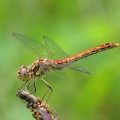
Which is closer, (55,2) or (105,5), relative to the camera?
(105,5)

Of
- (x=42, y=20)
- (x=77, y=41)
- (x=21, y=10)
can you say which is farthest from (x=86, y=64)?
(x=21, y=10)

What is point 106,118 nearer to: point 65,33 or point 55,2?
point 65,33

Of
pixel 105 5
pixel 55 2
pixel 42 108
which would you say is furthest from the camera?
pixel 55 2

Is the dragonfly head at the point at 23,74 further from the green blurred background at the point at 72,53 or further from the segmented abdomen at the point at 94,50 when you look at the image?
the segmented abdomen at the point at 94,50

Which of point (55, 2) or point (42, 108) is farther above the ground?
point (55, 2)

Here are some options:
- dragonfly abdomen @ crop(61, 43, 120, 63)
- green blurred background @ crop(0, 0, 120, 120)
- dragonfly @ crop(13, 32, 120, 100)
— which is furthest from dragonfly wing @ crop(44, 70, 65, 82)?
dragonfly abdomen @ crop(61, 43, 120, 63)

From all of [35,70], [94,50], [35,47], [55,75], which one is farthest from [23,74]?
[94,50]

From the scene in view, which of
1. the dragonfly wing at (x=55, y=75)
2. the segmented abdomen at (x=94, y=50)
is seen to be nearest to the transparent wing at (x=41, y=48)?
the dragonfly wing at (x=55, y=75)

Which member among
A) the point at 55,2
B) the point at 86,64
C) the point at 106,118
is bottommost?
the point at 106,118
